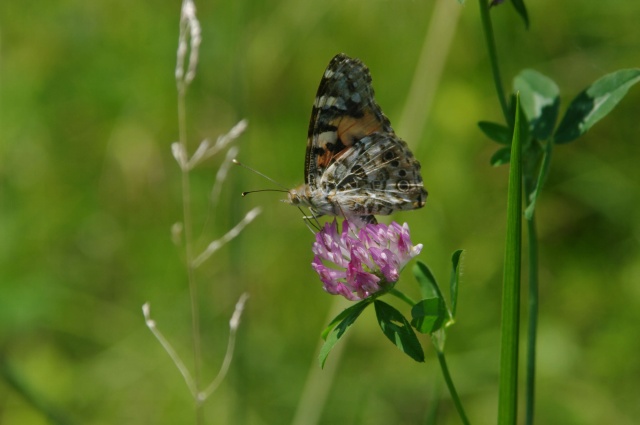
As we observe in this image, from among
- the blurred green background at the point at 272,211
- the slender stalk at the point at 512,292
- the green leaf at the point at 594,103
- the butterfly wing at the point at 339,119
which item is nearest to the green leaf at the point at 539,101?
the green leaf at the point at 594,103

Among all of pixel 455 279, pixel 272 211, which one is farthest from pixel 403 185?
pixel 272 211

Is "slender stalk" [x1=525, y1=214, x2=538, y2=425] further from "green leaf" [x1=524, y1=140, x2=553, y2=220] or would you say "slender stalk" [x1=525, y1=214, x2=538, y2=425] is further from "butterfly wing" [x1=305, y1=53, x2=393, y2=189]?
"butterfly wing" [x1=305, y1=53, x2=393, y2=189]

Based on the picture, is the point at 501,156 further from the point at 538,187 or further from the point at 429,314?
the point at 429,314

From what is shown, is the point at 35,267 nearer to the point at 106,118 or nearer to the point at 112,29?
the point at 106,118

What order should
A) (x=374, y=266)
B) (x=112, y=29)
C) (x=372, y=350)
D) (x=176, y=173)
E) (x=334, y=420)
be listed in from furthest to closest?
1. (x=112, y=29)
2. (x=176, y=173)
3. (x=372, y=350)
4. (x=334, y=420)
5. (x=374, y=266)

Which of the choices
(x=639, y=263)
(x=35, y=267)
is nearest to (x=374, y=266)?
(x=639, y=263)

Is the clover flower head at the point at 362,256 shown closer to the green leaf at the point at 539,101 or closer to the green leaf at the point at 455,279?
the green leaf at the point at 455,279
